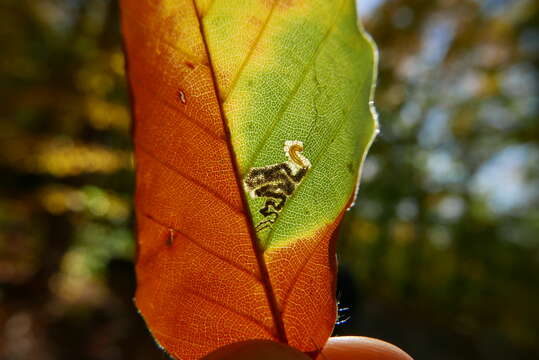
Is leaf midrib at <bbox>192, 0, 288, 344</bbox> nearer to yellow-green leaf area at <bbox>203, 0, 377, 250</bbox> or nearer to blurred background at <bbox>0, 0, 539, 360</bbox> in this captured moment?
yellow-green leaf area at <bbox>203, 0, 377, 250</bbox>

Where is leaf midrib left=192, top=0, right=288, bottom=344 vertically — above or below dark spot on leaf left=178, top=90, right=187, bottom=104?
below

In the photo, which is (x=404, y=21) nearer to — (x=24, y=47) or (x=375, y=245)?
(x=375, y=245)

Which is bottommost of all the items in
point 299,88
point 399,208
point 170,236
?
point 399,208

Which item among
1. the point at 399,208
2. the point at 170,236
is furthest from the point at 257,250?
the point at 399,208

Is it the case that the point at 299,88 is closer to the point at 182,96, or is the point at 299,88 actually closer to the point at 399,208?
the point at 182,96

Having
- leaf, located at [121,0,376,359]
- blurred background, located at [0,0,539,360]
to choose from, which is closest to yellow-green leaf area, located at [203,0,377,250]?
leaf, located at [121,0,376,359]

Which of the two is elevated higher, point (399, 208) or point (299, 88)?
point (299, 88)
